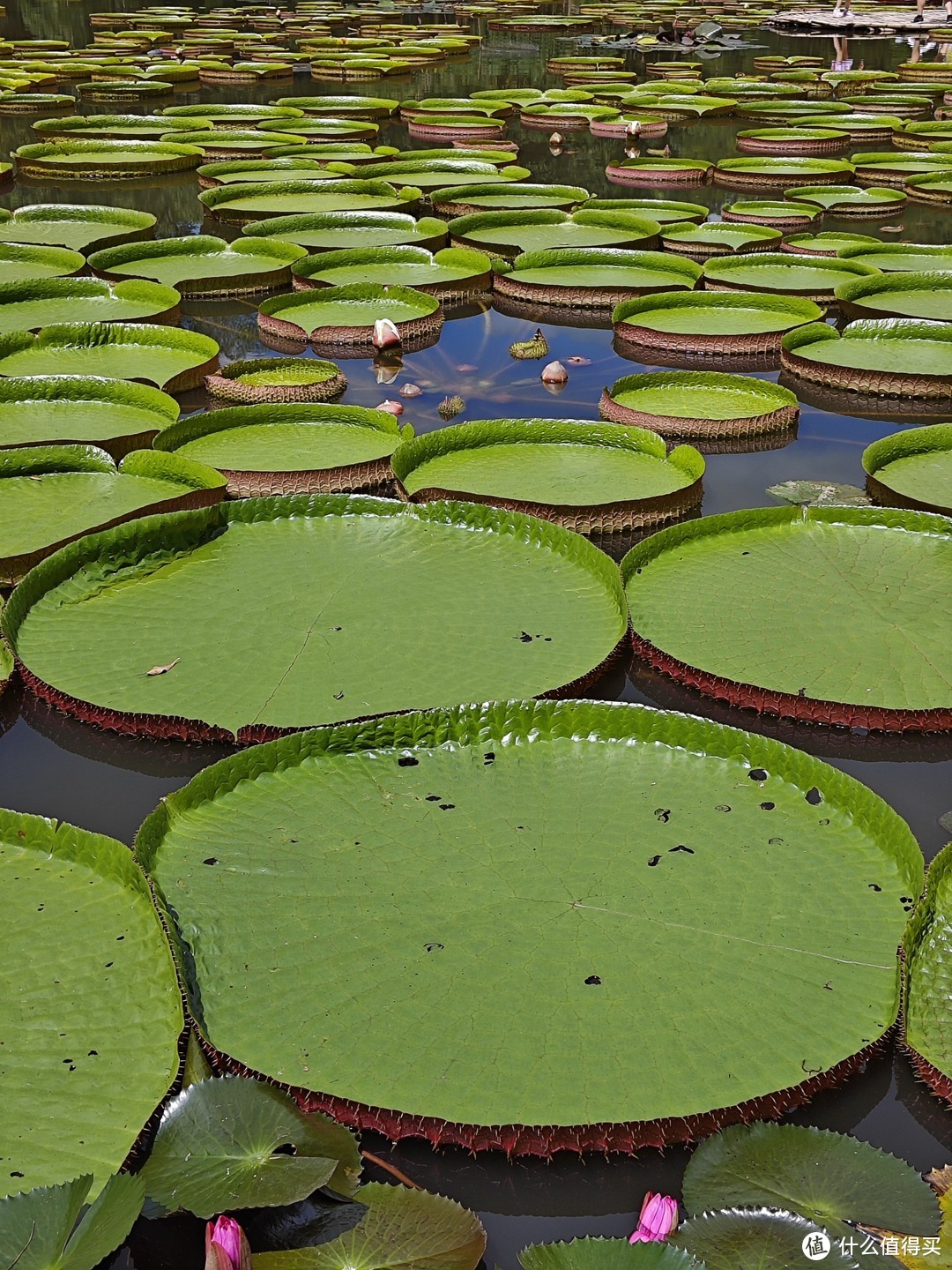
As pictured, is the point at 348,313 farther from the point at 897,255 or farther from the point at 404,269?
the point at 897,255

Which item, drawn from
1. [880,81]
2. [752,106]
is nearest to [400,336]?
[752,106]

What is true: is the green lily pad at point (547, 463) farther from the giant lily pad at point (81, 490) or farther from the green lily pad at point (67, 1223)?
the green lily pad at point (67, 1223)

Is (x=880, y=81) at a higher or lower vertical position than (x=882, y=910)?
higher

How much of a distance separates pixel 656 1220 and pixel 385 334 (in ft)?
12.5

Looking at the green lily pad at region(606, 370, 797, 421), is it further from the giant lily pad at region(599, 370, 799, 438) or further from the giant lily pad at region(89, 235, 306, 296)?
the giant lily pad at region(89, 235, 306, 296)

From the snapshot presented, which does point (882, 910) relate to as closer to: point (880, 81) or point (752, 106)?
point (752, 106)

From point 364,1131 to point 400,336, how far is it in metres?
3.76

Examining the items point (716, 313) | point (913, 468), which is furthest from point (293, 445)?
point (716, 313)

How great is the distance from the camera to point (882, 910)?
5.61 feet

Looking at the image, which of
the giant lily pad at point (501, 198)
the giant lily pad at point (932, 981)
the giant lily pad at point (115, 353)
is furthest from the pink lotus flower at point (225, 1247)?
the giant lily pad at point (501, 198)

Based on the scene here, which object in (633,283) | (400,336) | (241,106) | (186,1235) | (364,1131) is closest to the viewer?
(186,1235)

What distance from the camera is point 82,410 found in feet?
12.3

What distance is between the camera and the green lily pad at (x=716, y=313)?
4.74 meters

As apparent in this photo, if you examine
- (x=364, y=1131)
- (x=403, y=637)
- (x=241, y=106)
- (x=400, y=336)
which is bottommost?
(x=364, y=1131)
